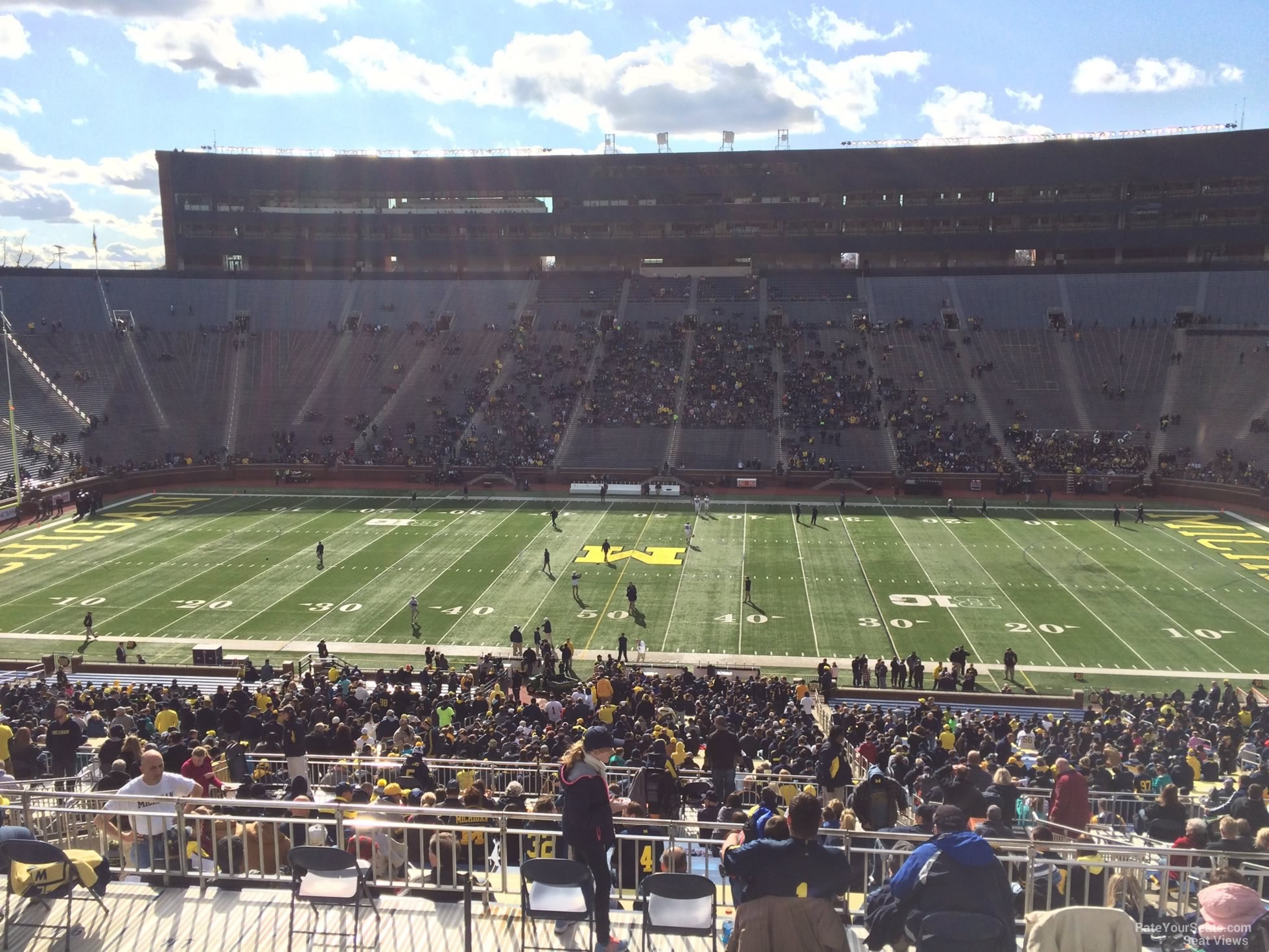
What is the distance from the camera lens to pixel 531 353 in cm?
6644

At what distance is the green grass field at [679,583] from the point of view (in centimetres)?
2886

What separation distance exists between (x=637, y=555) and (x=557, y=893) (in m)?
31.4

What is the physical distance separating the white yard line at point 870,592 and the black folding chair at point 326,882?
2189 cm

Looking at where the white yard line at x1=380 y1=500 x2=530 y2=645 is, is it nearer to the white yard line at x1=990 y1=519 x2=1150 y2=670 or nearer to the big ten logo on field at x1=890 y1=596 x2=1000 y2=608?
the big ten logo on field at x1=890 y1=596 x2=1000 y2=608

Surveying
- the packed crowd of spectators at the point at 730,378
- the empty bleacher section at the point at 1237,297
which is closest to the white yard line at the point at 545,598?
the packed crowd of spectators at the point at 730,378

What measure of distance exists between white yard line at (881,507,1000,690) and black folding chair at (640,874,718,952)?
20.5 metres

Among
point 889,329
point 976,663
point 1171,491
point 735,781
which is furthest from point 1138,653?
point 889,329

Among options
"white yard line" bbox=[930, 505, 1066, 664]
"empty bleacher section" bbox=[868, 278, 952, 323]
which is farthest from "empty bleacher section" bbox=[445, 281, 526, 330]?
"white yard line" bbox=[930, 505, 1066, 664]

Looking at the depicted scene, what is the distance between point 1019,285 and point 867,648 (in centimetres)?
5079

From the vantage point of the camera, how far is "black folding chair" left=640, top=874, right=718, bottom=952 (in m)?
6.84

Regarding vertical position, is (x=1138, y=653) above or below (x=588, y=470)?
below

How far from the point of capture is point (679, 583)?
3500 cm

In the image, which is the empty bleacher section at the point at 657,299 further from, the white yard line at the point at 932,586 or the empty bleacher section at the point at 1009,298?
the white yard line at the point at 932,586

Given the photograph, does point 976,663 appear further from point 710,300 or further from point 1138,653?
point 710,300
